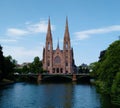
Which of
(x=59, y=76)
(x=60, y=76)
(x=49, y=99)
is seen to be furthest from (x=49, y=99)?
(x=59, y=76)

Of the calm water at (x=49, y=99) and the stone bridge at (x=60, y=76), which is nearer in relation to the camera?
the calm water at (x=49, y=99)

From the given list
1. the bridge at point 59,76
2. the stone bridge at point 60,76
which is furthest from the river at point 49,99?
the stone bridge at point 60,76

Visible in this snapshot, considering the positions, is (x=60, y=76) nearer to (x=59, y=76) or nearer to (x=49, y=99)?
(x=59, y=76)

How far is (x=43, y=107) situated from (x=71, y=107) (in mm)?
4472

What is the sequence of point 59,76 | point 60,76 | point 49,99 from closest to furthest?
point 49,99 < point 60,76 < point 59,76

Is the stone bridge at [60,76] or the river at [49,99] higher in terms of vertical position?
the stone bridge at [60,76]

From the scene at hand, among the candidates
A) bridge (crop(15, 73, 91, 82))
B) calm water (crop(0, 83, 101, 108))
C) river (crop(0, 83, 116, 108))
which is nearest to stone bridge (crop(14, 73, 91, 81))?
bridge (crop(15, 73, 91, 82))

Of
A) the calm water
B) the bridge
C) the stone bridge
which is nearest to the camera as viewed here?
the calm water

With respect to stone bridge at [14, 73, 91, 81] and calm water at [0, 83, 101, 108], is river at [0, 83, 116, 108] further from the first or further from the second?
stone bridge at [14, 73, 91, 81]

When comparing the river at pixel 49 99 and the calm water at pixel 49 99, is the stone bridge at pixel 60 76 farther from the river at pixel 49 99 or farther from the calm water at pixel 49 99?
the calm water at pixel 49 99

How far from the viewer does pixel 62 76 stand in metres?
177

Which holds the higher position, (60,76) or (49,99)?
(60,76)

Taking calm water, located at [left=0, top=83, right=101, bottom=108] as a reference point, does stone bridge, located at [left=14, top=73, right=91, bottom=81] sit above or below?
above

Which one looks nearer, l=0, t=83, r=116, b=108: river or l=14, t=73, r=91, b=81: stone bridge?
l=0, t=83, r=116, b=108: river
